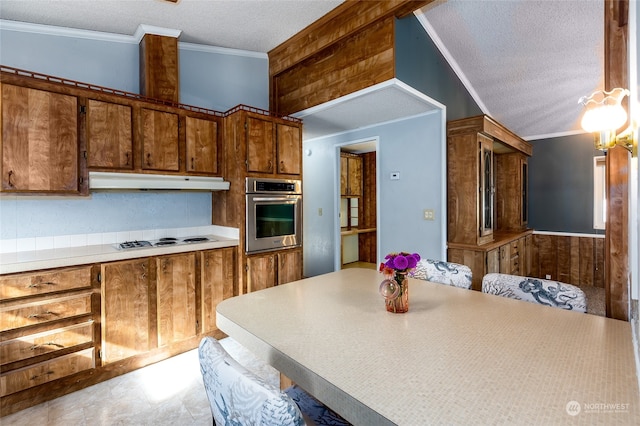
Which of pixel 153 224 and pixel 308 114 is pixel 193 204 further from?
Result: pixel 308 114

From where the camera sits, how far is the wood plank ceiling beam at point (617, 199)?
121cm

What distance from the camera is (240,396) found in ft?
2.41

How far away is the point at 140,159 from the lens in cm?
264

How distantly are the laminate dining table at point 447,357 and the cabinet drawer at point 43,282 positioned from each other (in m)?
1.35

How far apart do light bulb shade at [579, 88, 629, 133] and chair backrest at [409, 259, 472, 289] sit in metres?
1.01

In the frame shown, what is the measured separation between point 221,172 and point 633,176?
116 inches

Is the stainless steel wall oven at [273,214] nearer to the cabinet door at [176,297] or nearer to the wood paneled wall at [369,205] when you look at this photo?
the cabinet door at [176,297]

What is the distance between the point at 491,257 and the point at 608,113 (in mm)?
2462

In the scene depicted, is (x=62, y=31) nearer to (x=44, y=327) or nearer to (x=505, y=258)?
(x=44, y=327)

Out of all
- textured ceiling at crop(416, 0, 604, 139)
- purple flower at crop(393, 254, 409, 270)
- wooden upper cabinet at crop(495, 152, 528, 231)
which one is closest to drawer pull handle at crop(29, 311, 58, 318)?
purple flower at crop(393, 254, 409, 270)

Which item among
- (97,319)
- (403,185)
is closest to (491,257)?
(403,185)

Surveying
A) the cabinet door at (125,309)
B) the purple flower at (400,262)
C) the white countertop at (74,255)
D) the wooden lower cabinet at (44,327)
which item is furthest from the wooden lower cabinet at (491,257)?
the wooden lower cabinet at (44,327)

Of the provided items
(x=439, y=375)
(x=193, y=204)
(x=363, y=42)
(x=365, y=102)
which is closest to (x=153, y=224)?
(x=193, y=204)

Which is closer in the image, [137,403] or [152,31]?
[137,403]
